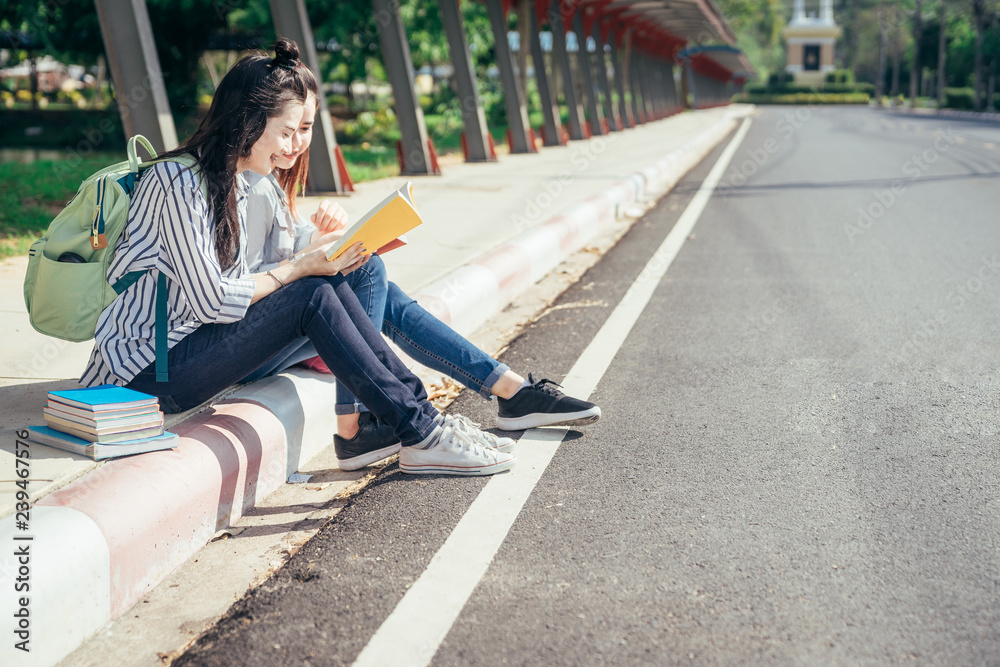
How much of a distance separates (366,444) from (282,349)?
1.53 feet

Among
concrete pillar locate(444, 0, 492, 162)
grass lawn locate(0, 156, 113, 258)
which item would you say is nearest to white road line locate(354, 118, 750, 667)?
grass lawn locate(0, 156, 113, 258)

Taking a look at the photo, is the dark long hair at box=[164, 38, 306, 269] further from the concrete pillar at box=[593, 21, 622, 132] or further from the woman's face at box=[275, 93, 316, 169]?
the concrete pillar at box=[593, 21, 622, 132]

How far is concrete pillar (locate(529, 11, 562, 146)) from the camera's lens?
20.7 meters

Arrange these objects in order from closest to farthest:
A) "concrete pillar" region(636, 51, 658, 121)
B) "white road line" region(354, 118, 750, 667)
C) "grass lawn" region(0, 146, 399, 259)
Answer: "white road line" region(354, 118, 750, 667) < "grass lawn" region(0, 146, 399, 259) < "concrete pillar" region(636, 51, 658, 121)

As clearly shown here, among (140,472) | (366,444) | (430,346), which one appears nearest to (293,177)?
(430,346)

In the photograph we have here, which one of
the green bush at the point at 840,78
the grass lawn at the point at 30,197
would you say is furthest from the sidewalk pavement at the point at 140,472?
the green bush at the point at 840,78

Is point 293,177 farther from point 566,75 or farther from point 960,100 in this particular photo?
Result: point 960,100

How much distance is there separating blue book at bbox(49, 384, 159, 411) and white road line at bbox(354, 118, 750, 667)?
3.39 feet

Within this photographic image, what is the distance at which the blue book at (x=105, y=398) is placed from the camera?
2770 millimetres

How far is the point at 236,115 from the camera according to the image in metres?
2.92

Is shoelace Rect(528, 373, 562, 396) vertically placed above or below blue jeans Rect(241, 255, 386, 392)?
below

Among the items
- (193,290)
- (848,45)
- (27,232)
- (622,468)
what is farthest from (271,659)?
(848,45)

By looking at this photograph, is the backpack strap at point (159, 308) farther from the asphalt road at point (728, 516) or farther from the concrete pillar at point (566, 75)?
the concrete pillar at point (566, 75)

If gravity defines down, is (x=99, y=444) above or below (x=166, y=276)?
below
